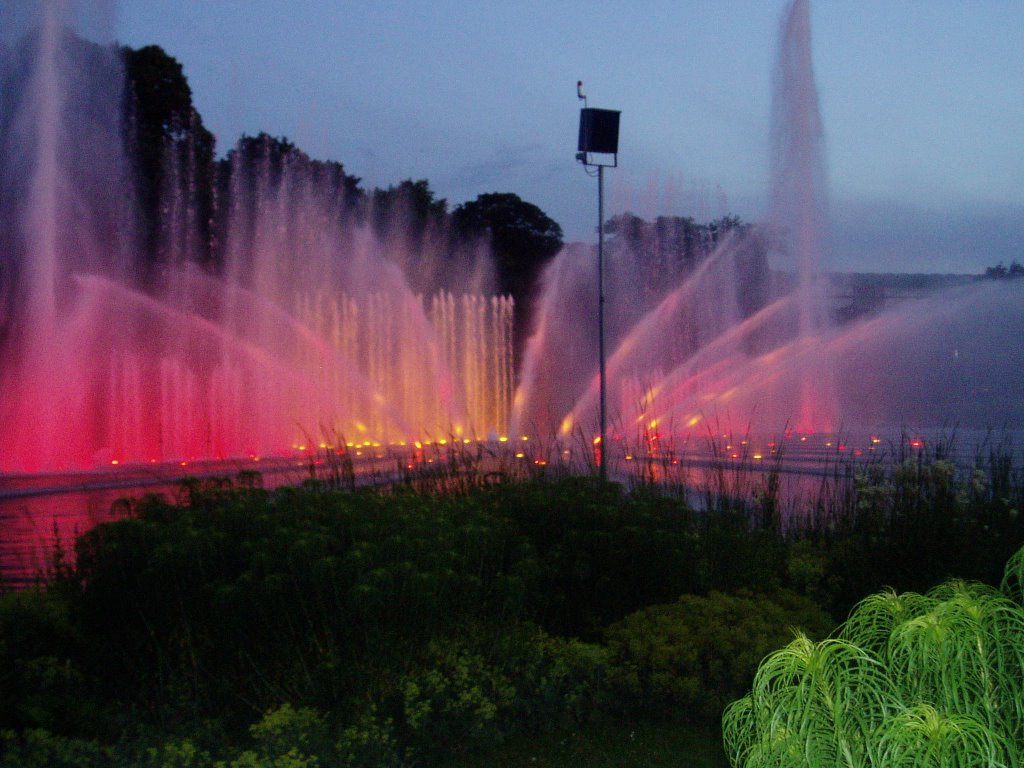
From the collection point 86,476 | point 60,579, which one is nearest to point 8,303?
point 86,476

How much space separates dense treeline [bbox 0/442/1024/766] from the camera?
489 cm

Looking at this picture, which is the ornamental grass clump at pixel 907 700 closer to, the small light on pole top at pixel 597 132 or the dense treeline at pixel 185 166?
the small light on pole top at pixel 597 132

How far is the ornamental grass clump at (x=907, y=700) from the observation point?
2.66 meters

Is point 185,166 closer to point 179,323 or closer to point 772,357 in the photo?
point 179,323

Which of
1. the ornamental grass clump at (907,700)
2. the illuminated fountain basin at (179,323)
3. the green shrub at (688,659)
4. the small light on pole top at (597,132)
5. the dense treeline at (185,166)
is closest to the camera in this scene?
the ornamental grass clump at (907,700)

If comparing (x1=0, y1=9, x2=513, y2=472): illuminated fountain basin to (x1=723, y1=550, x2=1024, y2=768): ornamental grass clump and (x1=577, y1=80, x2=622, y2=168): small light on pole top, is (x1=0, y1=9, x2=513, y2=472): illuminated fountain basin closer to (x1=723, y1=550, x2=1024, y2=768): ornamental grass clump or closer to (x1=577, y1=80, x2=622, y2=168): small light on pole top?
(x1=577, y1=80, x2=622, y2=168): small light on pole top

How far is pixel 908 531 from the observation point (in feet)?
25.9

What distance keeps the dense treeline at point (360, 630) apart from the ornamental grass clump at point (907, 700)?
2100 millimetres

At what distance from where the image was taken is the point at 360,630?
512 centimetres

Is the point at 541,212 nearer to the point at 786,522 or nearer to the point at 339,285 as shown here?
the point at 339,285

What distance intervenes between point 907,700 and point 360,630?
2.74m

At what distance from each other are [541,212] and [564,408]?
59.5 feet

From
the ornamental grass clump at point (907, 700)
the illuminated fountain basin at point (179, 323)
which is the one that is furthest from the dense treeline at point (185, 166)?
the ornamental grass clump at point (907, 700)

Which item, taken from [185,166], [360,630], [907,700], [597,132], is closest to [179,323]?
[185,166]
